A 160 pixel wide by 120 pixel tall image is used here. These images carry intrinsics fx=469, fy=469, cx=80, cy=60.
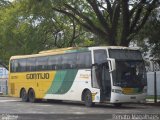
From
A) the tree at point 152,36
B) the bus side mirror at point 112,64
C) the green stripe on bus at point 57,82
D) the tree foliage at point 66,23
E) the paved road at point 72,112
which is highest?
the tree foliage at point 66,23

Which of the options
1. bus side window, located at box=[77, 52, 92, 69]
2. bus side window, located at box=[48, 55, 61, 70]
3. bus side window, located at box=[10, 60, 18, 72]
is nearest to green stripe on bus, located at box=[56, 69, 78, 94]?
bus side window, located at box=[77, 52, 92, 69]

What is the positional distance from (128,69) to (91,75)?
2277 mm

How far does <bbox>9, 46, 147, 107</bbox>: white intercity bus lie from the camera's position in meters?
26.4

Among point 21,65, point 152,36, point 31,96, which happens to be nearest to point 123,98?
point 152,36

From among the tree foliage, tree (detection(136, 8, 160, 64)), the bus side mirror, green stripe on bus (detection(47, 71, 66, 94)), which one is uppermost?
the tree foliage

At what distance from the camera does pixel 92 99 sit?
27344 mm

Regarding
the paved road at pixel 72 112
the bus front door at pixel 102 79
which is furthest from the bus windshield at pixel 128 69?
the paved road at pixel 72 112

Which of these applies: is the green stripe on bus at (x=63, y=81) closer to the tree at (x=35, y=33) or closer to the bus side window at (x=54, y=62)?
the bus side window at (x=54, y=62)

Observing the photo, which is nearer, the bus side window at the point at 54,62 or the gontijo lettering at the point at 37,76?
the bus side window at the point at 54,62

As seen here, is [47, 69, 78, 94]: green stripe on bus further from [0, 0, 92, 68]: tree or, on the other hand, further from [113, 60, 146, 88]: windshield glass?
[0, 0, 92, 68]: tree

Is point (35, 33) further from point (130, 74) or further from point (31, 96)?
point (130, 74)

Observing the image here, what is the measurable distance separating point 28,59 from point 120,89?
10148 mm

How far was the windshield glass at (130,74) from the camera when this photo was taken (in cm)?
2630

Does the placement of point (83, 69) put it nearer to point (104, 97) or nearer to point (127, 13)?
point (104, 97)
